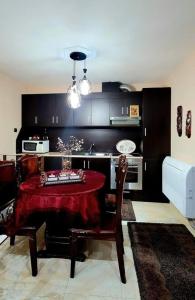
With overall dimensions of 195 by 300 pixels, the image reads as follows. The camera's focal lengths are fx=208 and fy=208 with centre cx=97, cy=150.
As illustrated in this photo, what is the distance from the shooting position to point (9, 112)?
162 inches

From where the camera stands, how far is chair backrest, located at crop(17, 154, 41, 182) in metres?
2.45

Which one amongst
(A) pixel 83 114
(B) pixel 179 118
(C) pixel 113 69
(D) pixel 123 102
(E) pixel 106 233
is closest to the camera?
(E) pixel 106 233

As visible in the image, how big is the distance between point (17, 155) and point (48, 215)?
2.49 metres

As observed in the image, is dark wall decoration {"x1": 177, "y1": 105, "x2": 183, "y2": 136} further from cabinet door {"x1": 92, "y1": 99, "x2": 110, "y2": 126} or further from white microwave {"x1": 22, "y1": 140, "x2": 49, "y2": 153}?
white microwave {"x1": 22, "y1": 140, "x2": 49, "y2": 153}

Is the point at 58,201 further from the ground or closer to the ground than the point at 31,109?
closer to the ground

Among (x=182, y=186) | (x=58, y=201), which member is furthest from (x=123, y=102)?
(x=58, y=201)

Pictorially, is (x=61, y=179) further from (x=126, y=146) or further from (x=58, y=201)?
(x=126, y=146)

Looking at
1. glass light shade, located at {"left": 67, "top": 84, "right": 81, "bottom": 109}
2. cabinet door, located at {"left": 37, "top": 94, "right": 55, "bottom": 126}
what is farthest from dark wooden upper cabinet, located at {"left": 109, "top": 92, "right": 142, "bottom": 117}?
glass light shade, located at {"left": 67, "top": 84, "right": 81, "bottom": 109}

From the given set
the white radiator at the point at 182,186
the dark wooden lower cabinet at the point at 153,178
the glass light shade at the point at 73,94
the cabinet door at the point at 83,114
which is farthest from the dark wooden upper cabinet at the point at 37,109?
the white radiator at the point at 182,186

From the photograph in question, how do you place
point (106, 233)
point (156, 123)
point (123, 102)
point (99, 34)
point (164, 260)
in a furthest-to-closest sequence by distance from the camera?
point (123, 102)
point (156, 123)
point (99, 34)
point (164, 260)
point (106, 233)

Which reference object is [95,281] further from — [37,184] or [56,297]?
[37,184]

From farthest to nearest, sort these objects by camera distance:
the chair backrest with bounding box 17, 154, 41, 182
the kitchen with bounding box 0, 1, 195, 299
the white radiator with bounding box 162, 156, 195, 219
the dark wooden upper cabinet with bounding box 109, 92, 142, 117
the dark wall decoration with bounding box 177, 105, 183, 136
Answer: the dark wooden upper cabinet with bounding box 109, 92, 142, 117 < the dark wall decoration with bounding box 177, 105, 183, 136 < the white radiator with bounding box 162, 156, 195, 219 < the chair backrest with bounding box 17, 154, 41, 182 < the kitchen with bounding box 0, 1, 195, 299

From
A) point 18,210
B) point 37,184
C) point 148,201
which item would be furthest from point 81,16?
point 148,201

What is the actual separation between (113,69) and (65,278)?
311 centimetres
